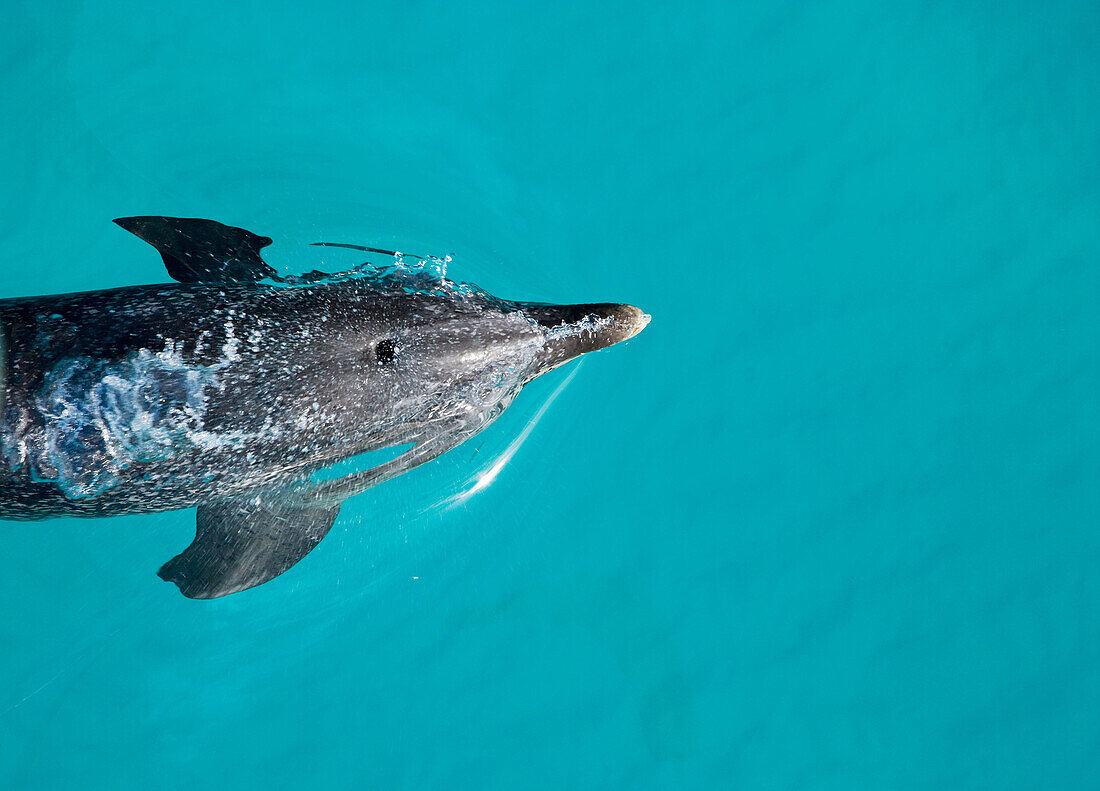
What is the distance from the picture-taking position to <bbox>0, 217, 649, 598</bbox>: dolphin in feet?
12.5

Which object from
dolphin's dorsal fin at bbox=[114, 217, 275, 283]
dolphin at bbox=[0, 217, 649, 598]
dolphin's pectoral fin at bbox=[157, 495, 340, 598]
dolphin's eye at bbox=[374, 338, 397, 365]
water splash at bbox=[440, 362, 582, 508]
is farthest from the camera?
water splash at bbox=[440, 362, 582, 508]

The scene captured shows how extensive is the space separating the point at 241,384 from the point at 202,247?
5.16 feet

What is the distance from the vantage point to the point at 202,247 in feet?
16.3

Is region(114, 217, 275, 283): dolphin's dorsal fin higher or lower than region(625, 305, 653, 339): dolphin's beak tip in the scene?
higher

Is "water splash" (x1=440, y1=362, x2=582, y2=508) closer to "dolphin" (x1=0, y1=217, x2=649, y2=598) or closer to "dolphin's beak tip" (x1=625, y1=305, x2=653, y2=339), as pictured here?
"dolphin" (x1=0, y1=217, x2=649, y2=598)

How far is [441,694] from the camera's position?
5.60 meters

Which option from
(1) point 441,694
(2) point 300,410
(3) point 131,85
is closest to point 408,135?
(3) point 131,85

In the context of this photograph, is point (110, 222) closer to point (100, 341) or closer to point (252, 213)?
point (252, 213)

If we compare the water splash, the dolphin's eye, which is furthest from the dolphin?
the water splash

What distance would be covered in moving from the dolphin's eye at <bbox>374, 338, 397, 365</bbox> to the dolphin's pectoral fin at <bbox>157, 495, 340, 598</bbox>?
1.15 meters

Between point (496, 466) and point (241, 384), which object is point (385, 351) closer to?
point (241, 384)

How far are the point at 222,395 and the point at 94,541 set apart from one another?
241 cm

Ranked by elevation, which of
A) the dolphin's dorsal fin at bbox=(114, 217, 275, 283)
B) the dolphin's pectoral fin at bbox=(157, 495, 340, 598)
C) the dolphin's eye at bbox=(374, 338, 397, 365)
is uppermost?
the dolphin's dorsal fin at bbox=(114, 217, 275, 283)

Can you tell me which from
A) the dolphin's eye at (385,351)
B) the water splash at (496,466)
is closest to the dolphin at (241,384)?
the dolphin's eye at (385,351)
